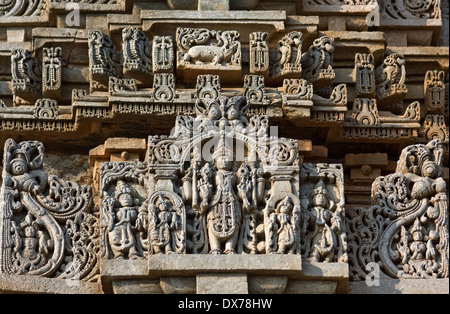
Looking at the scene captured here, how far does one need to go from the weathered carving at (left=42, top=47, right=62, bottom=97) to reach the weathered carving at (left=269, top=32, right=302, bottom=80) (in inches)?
79.2

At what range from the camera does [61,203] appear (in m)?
16.9

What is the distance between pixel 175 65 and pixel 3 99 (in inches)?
67.0

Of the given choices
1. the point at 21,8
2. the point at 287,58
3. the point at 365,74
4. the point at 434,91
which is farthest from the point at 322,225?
the point at 21,8

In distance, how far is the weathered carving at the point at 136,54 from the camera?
18.0 meters

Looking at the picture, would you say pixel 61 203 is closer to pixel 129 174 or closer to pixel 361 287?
pixel 129 174

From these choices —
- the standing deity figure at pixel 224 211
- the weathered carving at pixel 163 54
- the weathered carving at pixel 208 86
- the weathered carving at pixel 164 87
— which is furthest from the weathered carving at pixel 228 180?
the weathered carving at pixel 163 54

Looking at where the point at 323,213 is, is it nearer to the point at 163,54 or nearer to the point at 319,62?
the point at 319,62

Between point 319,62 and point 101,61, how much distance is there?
2.07 meters

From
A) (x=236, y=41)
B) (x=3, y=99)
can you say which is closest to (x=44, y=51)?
(x=3, y=99)

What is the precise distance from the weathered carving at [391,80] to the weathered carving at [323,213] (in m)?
1.71

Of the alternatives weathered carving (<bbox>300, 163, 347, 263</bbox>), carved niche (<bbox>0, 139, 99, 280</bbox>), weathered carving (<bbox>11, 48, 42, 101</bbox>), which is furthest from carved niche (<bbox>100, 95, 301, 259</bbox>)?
weathered carving (<bbox>11, 48, 42, 101</bbox>)

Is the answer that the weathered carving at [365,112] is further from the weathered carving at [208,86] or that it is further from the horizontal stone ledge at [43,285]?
the horizontal stone ledge at [43,285]

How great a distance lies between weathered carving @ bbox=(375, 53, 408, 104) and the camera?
18422mm
